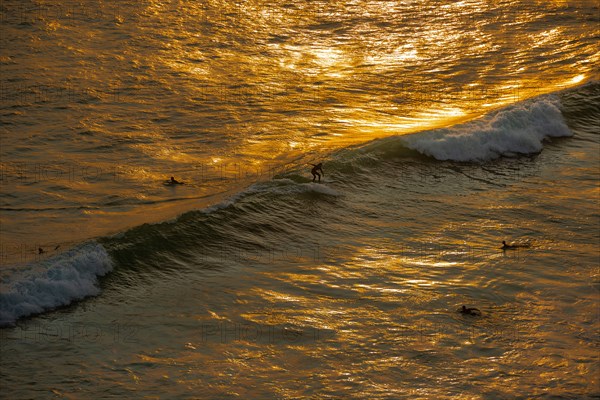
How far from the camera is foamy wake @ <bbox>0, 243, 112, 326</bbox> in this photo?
33.9 ft

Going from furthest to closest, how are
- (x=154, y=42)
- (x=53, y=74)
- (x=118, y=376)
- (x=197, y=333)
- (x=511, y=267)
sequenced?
(x=154, y=42), (x=53, y=74), (x=511, y=267), (x=197, y=333), (x=118, y=376)

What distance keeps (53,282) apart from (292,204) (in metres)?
4.30

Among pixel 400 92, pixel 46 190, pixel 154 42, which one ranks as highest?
pixel 154 42

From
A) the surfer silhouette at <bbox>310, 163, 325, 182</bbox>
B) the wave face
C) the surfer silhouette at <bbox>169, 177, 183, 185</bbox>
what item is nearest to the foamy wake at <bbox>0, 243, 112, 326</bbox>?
the wave face

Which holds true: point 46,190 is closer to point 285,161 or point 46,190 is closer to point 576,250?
point 285,161

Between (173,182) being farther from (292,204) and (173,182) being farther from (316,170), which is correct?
(316,170)

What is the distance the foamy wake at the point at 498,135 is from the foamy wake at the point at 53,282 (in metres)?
6.60

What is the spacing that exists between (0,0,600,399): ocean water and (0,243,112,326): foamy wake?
0.03 metres

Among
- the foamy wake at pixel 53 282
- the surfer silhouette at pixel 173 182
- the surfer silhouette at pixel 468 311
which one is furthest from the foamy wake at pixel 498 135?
the foamy wake at pixel 53 282

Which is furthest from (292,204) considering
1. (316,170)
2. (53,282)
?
(53,282)

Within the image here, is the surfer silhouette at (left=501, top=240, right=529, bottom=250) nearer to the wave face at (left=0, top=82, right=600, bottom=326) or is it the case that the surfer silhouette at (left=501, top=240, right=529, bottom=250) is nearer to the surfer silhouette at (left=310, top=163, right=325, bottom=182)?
the wave face at (left=0, top=82, right=600, bottom=326)

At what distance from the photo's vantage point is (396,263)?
12.1 metres

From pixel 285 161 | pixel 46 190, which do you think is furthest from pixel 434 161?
pixel 46 190

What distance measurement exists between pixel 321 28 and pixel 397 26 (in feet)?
6.36
